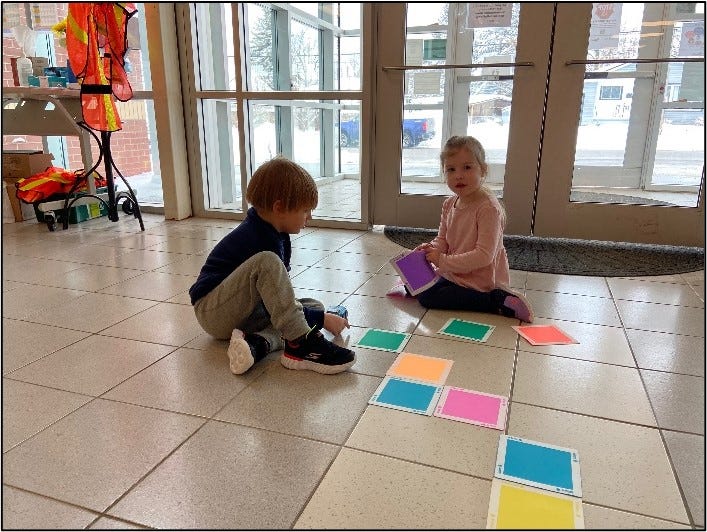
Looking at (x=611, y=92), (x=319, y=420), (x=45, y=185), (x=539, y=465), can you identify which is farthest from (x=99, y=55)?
(x=539, y=465)

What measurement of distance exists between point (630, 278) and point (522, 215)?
2.53 ft

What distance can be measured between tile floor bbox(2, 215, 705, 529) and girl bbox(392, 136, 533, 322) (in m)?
0.08

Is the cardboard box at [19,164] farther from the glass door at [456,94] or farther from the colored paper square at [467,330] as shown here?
the colored paper square at [467,330]

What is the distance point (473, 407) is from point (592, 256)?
1752mm

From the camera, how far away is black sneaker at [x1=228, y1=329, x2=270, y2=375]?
1407 mm

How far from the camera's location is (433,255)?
197cm

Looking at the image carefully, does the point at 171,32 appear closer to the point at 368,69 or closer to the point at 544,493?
the point at 368,69

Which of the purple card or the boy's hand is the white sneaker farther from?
the purple card

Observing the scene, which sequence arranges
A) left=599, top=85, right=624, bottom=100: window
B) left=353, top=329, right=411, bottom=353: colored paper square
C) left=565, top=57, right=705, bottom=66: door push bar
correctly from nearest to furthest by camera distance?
left=353, top=329, right=411, bottom=353: colored paper square
left=565, top=57, right=705, bottom=66: door push bar
left=599, top=85, right=624, bottom=100: window

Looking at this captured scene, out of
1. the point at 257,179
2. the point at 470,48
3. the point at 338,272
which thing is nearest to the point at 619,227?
the point at 470,48

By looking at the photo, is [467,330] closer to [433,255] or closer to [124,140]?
[433,255]

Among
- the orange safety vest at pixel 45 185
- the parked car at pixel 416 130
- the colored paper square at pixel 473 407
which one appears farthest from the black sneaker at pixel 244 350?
the orange safety vest at pixel 45 185

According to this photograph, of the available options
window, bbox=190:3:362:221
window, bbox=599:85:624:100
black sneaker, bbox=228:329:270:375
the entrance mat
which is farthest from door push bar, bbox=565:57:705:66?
black sneaker, bbox=228:329:270:375

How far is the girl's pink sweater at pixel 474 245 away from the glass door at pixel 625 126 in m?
1.15
